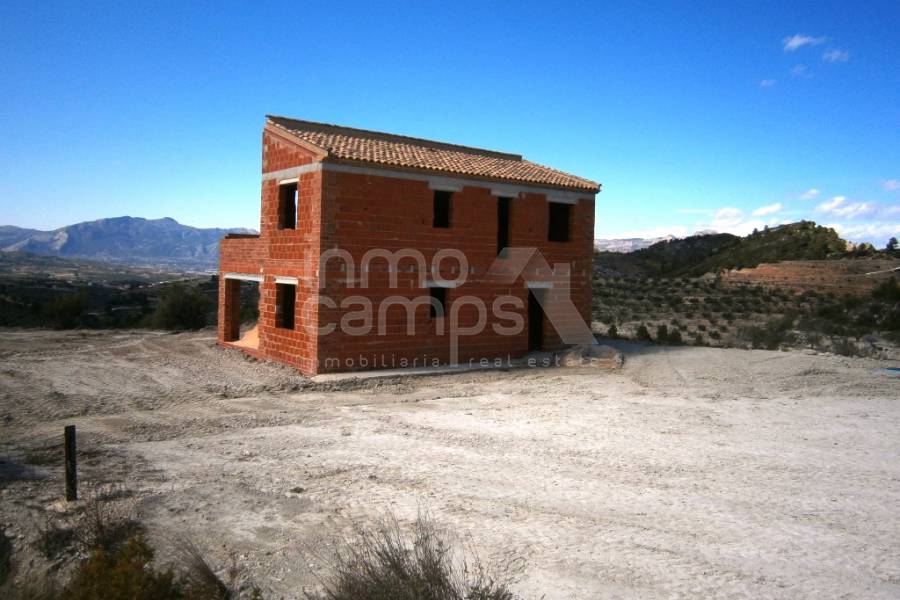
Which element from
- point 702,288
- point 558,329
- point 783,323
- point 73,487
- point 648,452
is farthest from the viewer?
point 702,288

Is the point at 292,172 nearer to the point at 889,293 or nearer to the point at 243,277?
the point at 243,277

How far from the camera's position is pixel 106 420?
10.1m

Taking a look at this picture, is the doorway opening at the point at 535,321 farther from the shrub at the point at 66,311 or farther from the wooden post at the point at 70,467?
the shrub at the point at 66,311

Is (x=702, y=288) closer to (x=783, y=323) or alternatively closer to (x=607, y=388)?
(x=783, y=323)

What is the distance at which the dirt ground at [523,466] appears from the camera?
217 inches

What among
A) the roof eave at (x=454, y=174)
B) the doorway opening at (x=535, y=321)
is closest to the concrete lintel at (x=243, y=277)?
the roof eave at (x=454, y=174)

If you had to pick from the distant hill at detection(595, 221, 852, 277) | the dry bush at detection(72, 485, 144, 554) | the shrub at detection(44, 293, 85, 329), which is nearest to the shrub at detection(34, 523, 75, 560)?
the dry bush at detection(72, 485, 144, 554)

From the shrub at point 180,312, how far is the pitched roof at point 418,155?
34.4 feet

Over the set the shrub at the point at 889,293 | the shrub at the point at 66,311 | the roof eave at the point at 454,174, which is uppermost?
the roof eave at the point at 454,174

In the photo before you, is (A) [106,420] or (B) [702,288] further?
(B) [702,288]

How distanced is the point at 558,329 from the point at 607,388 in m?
4.47

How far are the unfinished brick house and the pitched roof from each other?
61 mm

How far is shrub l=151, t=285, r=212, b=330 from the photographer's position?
2312cm

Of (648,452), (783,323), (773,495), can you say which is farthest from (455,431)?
(783,323)
